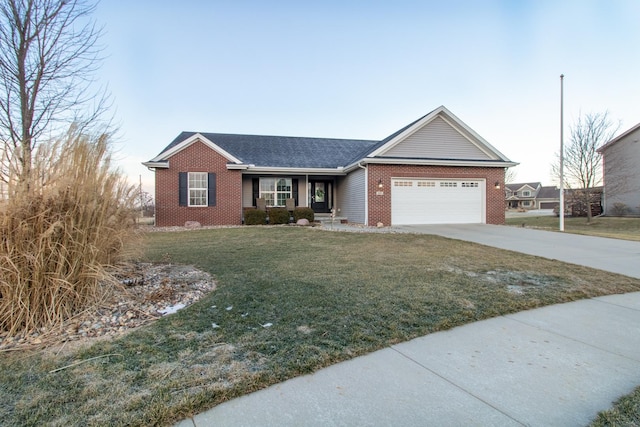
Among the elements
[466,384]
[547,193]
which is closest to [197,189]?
[466,384]

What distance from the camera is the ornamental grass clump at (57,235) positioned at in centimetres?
298

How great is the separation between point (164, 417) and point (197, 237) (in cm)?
929

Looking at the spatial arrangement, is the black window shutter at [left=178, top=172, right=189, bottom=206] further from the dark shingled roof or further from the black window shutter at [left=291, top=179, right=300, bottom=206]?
the black window shutter at [left=291, top=179, right=300, bottom=206]

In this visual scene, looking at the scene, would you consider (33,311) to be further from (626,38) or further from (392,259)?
(626,38)

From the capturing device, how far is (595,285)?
4945 mm

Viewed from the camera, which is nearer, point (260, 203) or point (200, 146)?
point (200, 146)

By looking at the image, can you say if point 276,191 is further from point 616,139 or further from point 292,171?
point 616,139

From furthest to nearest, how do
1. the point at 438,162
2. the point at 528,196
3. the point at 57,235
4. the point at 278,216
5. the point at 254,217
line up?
the point at 528,196 → the point at 278,216 → the point at 254,217 → the point at 438,162 → the point at 57,235

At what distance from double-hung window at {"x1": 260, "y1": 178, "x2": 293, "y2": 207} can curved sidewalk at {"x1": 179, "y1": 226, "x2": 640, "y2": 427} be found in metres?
14.7

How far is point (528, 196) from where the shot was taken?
69188mm

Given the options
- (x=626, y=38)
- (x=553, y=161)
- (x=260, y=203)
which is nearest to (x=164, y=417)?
(x=260, y=203)

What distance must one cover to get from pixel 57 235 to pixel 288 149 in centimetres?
1609

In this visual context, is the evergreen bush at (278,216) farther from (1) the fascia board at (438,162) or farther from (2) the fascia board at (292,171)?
(1) the fascia board at (438,162)

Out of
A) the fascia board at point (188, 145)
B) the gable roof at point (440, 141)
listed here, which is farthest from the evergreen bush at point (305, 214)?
the gable roof at point (440, 141)
